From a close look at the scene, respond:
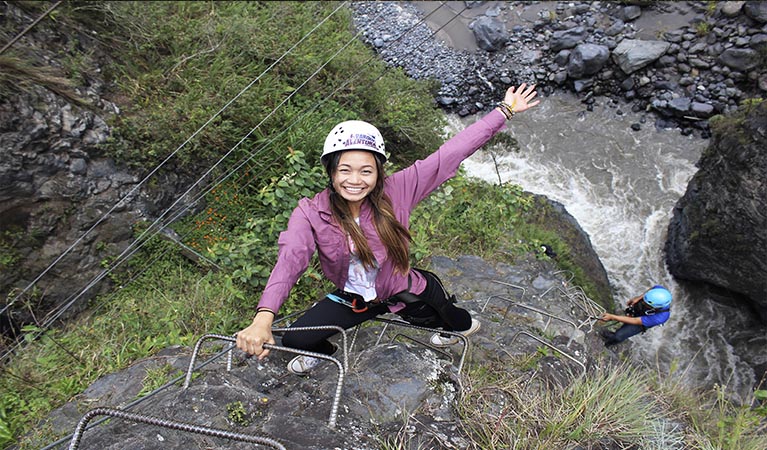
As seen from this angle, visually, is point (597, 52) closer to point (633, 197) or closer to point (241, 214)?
point (633, 197)

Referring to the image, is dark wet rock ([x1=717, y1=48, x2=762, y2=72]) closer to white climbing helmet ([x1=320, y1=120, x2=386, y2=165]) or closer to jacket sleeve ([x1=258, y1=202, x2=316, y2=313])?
white climbing helmet ([x1=320, y1=120, x2=386, y2=165])

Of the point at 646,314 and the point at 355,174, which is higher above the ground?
the point at 355,174

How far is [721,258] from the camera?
6.77 m

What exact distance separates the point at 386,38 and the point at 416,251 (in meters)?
9.24

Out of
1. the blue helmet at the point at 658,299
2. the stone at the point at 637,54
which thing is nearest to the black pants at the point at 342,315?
the blue helmet at the point at 658,299

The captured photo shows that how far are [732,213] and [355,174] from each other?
6805mm

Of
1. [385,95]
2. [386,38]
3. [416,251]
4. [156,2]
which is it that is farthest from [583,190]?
[156,2]

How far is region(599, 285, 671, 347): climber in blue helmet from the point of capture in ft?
17.7

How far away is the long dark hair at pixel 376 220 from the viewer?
7.42 ft

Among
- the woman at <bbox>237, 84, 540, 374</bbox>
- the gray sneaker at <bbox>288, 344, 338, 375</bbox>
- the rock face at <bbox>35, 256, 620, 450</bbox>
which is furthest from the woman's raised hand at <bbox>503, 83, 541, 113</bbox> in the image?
the gray sneaker at <bbox>288, 344, 338, 375</bbox>

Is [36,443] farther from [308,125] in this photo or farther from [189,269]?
[308,125]

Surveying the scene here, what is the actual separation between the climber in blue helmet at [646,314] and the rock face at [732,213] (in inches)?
74.9

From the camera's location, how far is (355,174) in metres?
2.20

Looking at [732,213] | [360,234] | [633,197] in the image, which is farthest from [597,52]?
[360,234]
